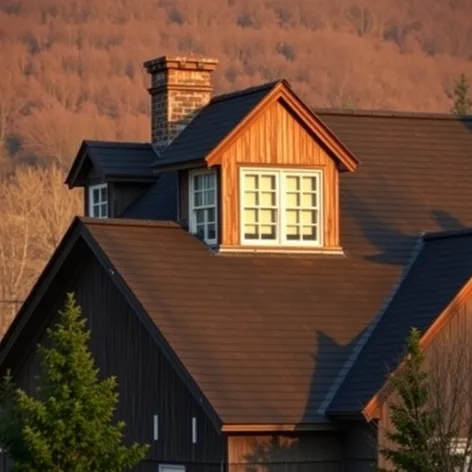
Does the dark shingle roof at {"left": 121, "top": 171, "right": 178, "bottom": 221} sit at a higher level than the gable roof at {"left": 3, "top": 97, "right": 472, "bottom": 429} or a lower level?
higher

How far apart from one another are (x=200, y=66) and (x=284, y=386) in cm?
1019

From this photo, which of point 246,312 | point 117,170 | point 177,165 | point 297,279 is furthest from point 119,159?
point 246,312

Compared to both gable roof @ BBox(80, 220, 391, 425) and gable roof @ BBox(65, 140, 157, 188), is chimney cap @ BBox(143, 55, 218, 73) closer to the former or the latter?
gable roof @ BBox(65, 140, 157, 188)

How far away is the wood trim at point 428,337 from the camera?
30703mm

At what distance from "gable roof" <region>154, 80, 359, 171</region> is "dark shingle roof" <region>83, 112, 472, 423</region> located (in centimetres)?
138

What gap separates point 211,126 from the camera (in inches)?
1405

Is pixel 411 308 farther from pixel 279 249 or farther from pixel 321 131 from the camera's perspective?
pixel 321 131

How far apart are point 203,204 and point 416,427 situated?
8331mm

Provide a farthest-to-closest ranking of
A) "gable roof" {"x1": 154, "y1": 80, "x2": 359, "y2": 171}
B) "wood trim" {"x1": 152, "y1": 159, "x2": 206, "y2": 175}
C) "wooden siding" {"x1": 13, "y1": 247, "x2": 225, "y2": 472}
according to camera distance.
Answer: "wood trim" {"x1": 152, "y1": 159, "x2": 206, "y2": 175}
"gable roof" {"x1": 154, "y1": 80, "x2": 359, "y2": 171}
"wooden siding" {"x1": 13, "y1": 247, "x2": 225, "y2": 472}

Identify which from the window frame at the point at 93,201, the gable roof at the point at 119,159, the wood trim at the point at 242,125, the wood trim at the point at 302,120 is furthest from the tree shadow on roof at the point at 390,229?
the window frame at the point at 93,201

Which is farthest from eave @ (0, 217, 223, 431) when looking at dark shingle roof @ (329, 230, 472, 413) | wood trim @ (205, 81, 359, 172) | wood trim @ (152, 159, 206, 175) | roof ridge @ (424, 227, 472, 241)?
roof ridge @ (424, 227, 472, 241)

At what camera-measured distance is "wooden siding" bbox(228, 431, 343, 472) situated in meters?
31.0

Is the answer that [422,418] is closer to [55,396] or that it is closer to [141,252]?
[55,396]

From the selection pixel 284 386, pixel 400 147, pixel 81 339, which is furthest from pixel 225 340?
pixel 400 147
